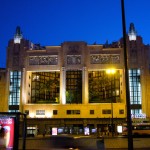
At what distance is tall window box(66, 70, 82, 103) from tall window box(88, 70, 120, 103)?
11.7 ft

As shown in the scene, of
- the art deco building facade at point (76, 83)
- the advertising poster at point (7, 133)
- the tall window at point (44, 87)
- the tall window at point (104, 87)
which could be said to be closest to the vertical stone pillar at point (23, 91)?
the art deco building facade at point (76, 83)

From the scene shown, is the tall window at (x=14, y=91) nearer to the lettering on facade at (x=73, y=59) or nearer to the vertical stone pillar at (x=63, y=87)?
the vertical stone pillar at (x=63, y=87)

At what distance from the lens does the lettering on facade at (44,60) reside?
92.9 metres

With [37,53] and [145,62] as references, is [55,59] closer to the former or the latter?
[37,53]

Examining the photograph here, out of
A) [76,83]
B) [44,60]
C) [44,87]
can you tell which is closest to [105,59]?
[76,83]

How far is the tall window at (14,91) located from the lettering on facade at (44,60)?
525 centimetres

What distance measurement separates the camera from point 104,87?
10375 cm

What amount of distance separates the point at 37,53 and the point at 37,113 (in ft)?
57.3

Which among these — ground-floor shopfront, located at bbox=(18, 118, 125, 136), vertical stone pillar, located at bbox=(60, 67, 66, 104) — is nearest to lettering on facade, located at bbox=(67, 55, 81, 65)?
vertical stone pillar, located at bbox=(60, 67, 66, 104)

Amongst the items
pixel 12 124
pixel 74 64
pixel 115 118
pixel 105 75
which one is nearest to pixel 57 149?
pixel 12 124

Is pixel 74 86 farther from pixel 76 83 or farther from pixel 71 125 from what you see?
pixel 71 125

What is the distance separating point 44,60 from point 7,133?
76.1 metres

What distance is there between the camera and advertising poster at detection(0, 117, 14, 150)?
56.7 ft

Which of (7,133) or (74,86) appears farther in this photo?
(74,86)
